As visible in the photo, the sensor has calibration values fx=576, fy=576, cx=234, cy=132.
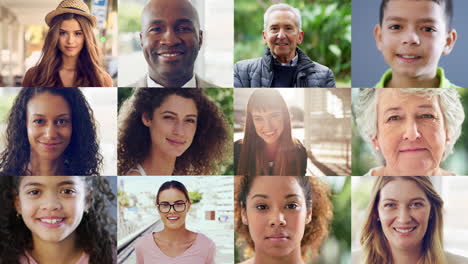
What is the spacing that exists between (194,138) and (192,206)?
0.38 metres

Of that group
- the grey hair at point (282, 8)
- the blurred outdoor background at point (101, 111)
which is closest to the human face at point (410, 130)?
the grey hair at point (282, 8)

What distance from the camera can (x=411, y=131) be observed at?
3.17 metres

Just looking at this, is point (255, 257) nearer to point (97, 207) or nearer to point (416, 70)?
point (97, 207)

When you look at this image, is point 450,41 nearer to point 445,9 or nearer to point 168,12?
point 445,9

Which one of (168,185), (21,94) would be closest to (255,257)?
(168,185)

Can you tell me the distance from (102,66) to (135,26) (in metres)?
0.29

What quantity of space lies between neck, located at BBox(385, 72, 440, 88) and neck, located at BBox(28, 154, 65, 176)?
190cm

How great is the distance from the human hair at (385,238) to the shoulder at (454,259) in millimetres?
31

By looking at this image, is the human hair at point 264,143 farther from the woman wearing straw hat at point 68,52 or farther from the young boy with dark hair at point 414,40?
the woman wearing straw hat at point 68,52

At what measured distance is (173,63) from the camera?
3184 millimetres

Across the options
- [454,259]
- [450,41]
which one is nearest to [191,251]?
[454,259]

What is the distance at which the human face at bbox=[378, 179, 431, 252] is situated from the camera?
323 centimetres

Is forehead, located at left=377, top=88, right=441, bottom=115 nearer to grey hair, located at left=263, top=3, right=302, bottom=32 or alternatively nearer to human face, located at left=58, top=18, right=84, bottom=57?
grey hair, located at left=263, top=3, right=302, bottom=32

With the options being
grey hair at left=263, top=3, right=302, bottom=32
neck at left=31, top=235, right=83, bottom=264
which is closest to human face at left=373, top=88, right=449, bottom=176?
grey hair at left=263, top=3, right=302, bottom=32
